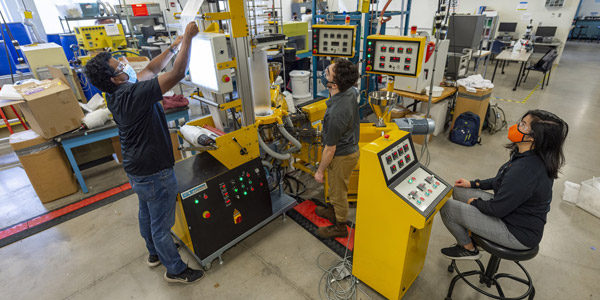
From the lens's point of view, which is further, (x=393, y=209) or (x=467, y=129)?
(x=467, y=129)

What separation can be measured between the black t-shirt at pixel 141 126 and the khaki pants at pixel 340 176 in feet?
3.98

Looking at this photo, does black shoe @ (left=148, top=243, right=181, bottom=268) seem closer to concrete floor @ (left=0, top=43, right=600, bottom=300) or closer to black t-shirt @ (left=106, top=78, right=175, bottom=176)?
concrete floor @ (left=0, top=43, right=600, bottom=300)

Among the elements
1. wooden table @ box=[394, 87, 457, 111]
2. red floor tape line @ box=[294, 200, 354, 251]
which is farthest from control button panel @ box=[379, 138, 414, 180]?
wooden table @ box=[394, 87, 457, 111]

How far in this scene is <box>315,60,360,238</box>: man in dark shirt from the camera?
2072mm

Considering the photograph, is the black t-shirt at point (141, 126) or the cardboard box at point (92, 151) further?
the cardboard box at point (92, 151)

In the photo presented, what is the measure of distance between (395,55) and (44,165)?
13.0 feet

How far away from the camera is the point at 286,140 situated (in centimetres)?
281

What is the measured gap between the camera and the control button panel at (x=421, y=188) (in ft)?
5.44

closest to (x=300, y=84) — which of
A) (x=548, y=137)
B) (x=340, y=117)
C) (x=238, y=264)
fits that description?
(x=340, y=117)

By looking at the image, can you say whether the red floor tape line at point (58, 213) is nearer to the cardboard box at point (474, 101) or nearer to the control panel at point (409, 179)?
the control panel at point (409, 179)

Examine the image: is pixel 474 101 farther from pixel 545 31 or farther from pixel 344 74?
pixel 545 31

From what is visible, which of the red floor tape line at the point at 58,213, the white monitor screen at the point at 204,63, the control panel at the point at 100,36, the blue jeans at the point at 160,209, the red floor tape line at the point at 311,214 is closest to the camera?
the blue jeans at the point at 160,209

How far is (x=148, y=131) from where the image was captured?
Answer: 1.84m

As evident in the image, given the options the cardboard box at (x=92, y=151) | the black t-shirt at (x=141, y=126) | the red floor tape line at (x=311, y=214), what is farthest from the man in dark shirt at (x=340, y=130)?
the cardboard box at (x=92, y=151)
